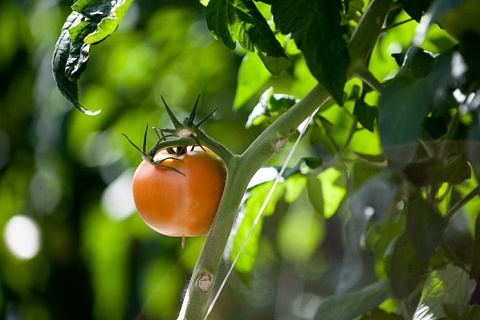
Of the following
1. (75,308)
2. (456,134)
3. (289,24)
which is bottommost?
(75,308)

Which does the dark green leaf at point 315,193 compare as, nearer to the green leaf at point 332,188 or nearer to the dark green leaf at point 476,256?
the green leaf at point 332,188

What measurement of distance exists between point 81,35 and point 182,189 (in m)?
0.14

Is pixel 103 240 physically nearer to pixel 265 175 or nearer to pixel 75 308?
pixel 75 308

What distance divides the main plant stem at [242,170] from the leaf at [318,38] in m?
0.06

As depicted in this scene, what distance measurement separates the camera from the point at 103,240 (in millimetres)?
1653

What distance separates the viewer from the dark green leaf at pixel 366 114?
26.0 inches

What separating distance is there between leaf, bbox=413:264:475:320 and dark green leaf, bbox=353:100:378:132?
0.14 metres

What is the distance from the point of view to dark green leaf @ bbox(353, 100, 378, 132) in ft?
2.17

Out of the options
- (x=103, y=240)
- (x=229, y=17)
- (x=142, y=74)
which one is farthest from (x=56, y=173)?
(x=229, y=17)

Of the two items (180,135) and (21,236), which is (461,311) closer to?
(180,135)

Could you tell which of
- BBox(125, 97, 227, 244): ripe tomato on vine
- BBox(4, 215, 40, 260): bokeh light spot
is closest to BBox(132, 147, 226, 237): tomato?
BBox(125, 97, 227, 244): ripe tomato on vine

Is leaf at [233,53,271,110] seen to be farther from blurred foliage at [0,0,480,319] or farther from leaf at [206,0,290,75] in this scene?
leaf at [206,0,290,75]

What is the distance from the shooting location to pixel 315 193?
721 millimetres

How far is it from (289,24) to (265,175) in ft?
0.71
